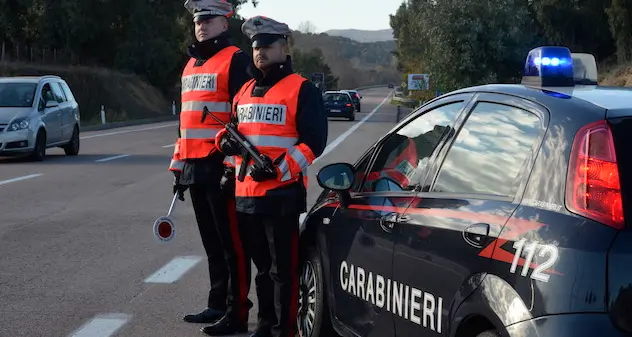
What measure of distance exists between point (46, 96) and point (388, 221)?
17005 millimetres

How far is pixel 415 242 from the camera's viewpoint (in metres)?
3.99

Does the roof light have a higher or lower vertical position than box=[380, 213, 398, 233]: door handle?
higher

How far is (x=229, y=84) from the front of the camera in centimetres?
602

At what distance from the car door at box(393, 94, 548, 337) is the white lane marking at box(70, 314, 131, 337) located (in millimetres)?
2466

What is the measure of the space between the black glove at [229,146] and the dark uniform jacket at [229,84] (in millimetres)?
505

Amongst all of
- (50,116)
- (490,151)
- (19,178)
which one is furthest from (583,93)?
(50,116)

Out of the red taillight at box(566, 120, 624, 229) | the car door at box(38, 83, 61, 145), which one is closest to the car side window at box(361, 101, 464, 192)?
the red taillight at box(566, 120, 624, 229)

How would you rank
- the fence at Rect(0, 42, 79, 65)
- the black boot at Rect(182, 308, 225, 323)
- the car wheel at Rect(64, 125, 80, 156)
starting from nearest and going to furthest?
the black boot at Rect(182, 308, 225, 323)
the car wheel at Rect(64, 125, 80, 156)
the fence at Rect(0, 42, 79, 65)

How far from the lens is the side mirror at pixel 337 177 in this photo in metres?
4.85

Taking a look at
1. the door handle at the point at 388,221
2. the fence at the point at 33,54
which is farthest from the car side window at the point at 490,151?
the fence at the point at 33,54

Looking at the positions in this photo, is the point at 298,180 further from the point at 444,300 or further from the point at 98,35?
the point at 98,35

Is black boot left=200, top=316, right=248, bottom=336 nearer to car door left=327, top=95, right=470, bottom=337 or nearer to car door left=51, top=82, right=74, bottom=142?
car door left=327, top=95, right=470, bottom=337

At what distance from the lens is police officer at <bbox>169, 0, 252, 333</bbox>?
602 cm

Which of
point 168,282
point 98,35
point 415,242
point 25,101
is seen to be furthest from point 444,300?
point 98,35
